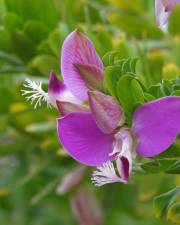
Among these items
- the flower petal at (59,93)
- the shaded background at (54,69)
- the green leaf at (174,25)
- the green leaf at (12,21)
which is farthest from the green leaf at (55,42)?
the flower petal at (59,93)

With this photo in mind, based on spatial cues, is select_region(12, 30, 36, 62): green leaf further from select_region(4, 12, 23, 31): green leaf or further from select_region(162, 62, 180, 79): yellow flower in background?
select_region(162, 62, 180, 79): yellow flower in background

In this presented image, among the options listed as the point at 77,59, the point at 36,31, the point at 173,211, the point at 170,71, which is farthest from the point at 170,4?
the point at 36,31

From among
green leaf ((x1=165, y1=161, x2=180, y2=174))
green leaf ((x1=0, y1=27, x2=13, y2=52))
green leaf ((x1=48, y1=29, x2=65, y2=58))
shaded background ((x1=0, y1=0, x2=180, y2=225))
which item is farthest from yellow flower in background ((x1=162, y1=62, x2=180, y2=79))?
green leaf ((x1=165, y1=161, x2=180, y2=174))

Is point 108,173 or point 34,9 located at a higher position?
point 34,9

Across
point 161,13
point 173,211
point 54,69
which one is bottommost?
point 173,211

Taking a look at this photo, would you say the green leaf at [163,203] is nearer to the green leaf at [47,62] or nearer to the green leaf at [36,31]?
the green leaf at [47,62]

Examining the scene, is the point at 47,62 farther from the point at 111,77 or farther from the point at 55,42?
the point at 111,77
